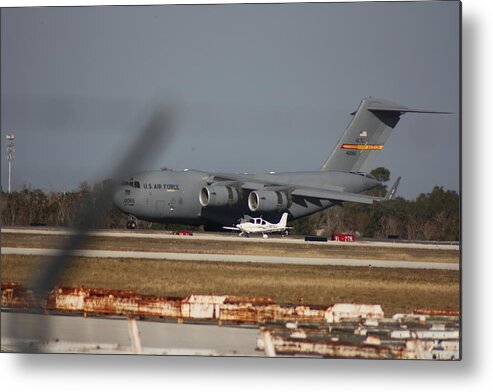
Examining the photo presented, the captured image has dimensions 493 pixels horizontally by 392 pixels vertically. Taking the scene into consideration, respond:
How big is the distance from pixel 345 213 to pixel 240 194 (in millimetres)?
3197

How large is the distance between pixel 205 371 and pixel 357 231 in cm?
626

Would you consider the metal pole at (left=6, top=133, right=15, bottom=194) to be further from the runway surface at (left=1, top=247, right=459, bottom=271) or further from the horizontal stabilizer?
the horizontal stabilizer

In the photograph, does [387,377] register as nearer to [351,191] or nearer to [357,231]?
Result: [357,231]

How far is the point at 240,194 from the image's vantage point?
18.6m

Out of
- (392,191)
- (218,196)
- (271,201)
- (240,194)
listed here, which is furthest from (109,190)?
(240,194)

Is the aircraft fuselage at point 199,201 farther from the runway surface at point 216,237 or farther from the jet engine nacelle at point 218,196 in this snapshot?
the runway surface at point 216,237

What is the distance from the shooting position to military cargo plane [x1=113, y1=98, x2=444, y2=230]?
16188 mm

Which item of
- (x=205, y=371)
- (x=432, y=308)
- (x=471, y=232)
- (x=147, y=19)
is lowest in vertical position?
(x=205, y=371)

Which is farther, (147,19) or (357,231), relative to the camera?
(357,231)

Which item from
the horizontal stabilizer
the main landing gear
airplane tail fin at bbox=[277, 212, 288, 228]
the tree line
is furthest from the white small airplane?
the horizontal stabilizer

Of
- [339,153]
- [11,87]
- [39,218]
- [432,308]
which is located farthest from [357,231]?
[11,87]

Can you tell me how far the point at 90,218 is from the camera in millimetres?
8039

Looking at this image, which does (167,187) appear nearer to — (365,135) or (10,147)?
(365,135)

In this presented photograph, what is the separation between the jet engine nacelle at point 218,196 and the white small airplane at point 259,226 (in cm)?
43
